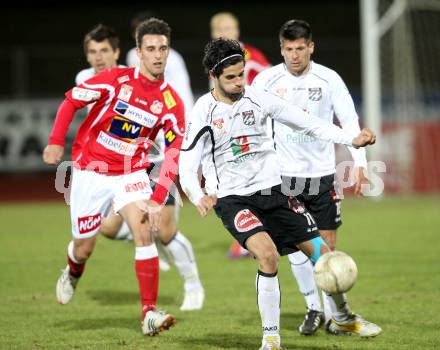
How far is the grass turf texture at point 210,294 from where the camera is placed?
633 centimetres

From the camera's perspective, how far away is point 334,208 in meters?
6.79

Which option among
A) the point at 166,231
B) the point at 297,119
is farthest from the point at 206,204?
the point at 166,231

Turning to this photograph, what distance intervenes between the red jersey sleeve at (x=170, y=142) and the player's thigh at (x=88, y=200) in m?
0.50

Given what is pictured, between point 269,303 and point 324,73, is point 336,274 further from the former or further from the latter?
point 324,73

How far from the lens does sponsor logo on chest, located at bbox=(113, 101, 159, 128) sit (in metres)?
6.82

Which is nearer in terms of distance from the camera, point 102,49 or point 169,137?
point 169,137

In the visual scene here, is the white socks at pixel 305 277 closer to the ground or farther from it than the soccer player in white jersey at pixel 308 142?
closer to the ground

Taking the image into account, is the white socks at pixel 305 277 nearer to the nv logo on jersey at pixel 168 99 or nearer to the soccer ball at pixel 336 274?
the soccer ball at pixel 336 274

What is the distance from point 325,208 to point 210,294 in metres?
2.08

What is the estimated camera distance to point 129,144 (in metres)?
6.93

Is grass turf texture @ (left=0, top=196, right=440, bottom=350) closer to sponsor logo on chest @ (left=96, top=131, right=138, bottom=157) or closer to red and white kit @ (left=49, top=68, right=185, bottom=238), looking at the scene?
red and white kit @ (left=49, top=68, right=185, bottom=238)

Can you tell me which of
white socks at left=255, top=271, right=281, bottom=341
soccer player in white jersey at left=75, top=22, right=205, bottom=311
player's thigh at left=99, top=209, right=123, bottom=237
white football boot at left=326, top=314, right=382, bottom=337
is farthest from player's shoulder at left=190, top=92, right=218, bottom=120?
player's thigh at left=99, top=209, right=123, bottom=237

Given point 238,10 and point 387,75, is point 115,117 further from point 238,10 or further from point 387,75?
point 238,10

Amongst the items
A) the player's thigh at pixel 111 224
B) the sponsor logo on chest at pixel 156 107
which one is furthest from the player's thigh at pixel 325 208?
the player's thigh at pixel 111 224
